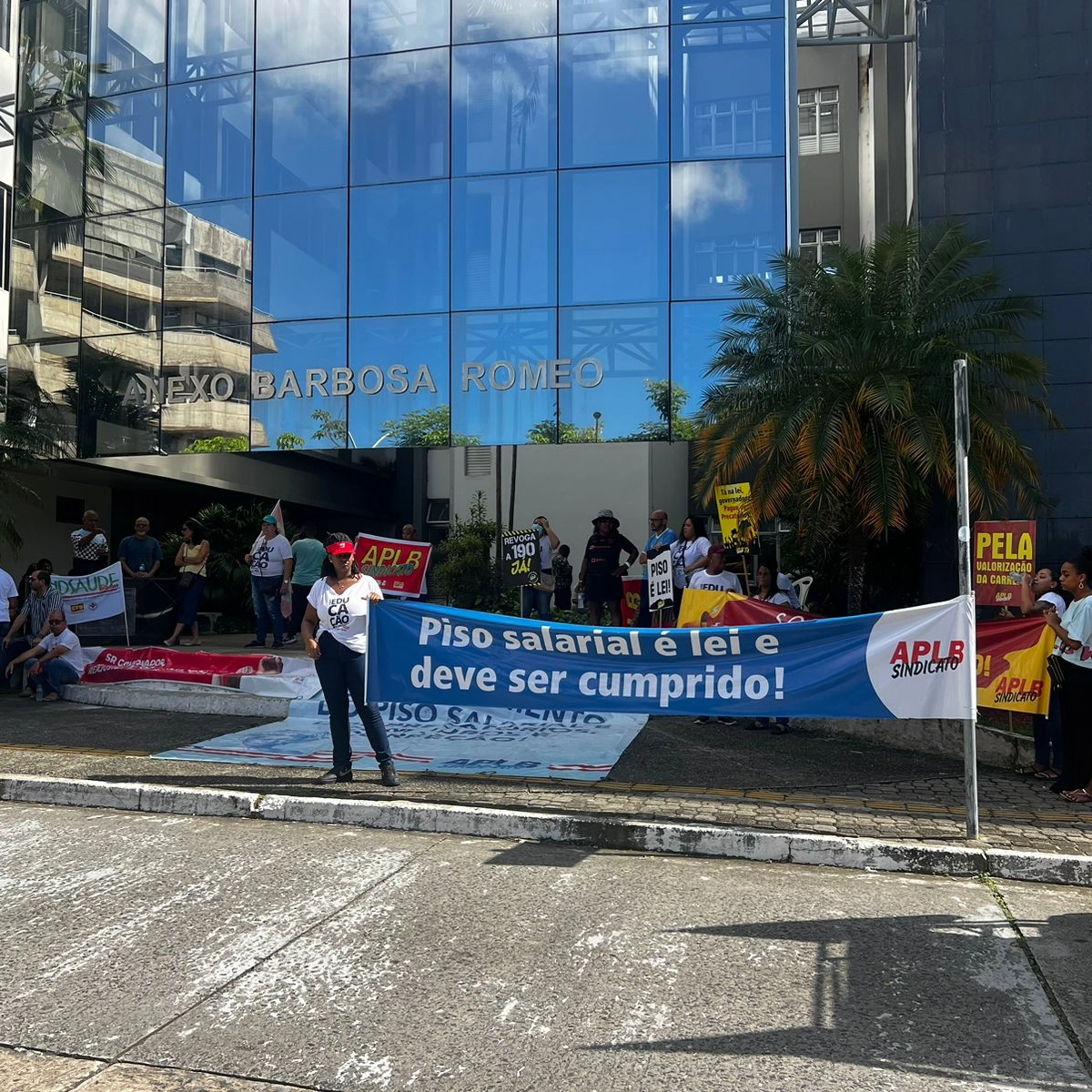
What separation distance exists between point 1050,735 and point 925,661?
2463mm

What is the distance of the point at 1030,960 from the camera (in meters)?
4.59

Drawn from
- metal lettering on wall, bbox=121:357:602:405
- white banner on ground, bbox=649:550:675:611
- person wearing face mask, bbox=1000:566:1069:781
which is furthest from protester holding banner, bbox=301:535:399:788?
metal lettering on wall, bbox=121:357:602:405

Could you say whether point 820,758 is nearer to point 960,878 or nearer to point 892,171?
point 960,878

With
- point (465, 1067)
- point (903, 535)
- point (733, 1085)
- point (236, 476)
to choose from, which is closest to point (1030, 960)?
point (733, 1085)

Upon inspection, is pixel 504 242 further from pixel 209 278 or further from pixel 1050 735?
pixel 1050 735

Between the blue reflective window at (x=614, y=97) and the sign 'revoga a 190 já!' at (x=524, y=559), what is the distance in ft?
27.0

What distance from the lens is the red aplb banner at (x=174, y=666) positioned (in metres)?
11.5

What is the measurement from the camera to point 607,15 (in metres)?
19.1

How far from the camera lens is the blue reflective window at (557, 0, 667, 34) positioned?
18891 mm

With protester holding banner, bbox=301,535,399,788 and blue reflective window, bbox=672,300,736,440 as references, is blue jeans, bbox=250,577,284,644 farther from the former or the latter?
blue reflective window, bbox=672,300,736,440

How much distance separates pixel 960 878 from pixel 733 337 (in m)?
Result: 9.86

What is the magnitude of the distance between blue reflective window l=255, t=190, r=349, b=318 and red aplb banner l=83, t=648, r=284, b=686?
9597mm

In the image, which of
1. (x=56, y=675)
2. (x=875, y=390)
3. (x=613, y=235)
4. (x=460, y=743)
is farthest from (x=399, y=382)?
(x=460, y=743)

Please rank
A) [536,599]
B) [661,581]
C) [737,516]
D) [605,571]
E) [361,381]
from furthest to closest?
[361,381], [536,599], [605,571], [737,516], [661,581]
